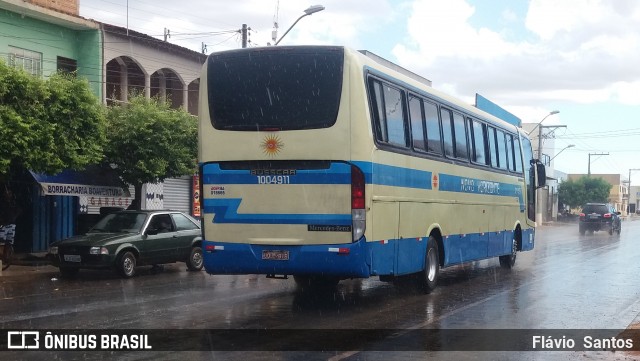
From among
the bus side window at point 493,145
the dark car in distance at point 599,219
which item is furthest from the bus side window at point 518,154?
the dark car in distance at point 599,219

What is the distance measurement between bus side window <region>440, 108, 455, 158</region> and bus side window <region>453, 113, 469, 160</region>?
23 cm

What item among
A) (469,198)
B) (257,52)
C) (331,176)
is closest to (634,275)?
(469,198)

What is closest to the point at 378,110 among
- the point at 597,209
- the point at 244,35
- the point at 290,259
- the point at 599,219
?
the point at 290,259

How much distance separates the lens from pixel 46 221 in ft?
73.5

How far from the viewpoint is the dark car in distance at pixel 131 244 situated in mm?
15398

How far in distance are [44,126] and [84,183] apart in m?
4.07

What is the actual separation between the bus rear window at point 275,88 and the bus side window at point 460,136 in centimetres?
445

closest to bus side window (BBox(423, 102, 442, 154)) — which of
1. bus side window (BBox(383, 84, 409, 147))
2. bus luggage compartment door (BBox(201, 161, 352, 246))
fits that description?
bus side window (BBox(383, 84, 409, 147))

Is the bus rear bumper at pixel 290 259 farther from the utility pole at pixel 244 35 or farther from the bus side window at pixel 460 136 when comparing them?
the utility pole at pixel 244 35

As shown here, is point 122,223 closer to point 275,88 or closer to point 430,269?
point 430,269

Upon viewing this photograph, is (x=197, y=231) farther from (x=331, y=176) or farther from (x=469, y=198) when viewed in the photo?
(x=331, y=176)

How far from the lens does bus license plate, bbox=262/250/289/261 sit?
10.1m

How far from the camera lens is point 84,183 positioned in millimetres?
20188

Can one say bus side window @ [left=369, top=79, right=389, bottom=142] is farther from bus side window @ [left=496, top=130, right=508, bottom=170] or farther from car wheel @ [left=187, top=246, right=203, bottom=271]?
car wheel @ [left=187, top=246, right=203, bottom=271]
